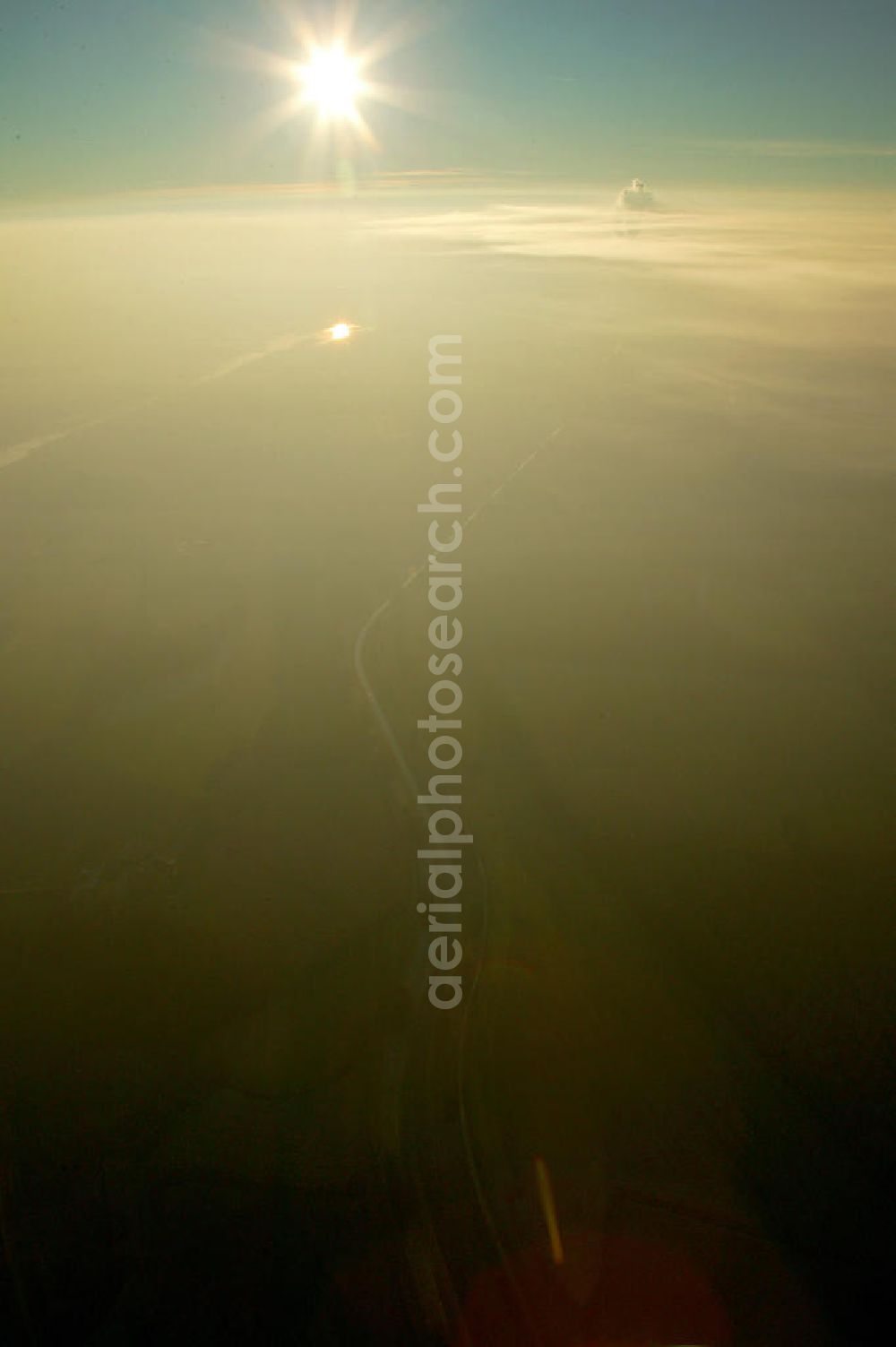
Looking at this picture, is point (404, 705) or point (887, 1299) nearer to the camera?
point (887, 1299)

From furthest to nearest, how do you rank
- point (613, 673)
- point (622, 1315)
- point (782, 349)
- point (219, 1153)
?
point (782, 349), point (613, 673), point (219, 1153), point (622, 1315)

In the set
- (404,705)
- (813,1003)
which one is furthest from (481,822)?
(813,1003)

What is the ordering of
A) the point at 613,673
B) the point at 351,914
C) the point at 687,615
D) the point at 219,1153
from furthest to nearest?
the point at 687,615 < the point at 613,673 < the point at 351,914 < the point at 219,1153

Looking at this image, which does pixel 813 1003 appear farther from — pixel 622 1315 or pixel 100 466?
pixel 100 466

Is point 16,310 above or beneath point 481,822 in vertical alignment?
above

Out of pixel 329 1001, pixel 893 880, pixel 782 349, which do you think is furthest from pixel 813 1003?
pixel 782 349

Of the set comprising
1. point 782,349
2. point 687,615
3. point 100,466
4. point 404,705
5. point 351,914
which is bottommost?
point 351,914

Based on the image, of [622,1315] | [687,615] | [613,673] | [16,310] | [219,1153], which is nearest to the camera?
[622,1315]

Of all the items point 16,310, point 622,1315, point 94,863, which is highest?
point 16,310

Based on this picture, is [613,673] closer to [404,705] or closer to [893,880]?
[404,705]
